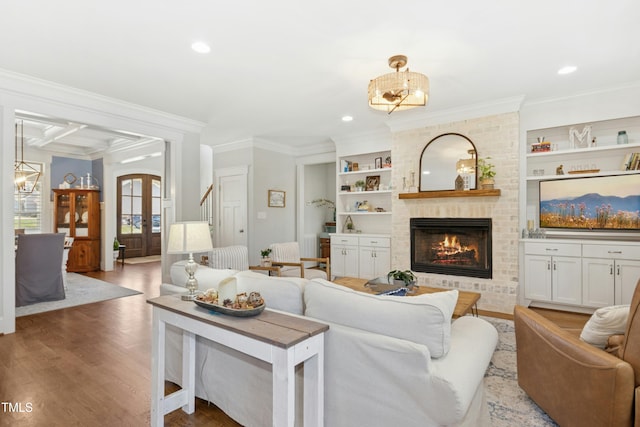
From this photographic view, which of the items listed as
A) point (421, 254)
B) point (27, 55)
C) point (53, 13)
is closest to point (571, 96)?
point (421, 254)

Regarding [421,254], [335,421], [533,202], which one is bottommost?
[335,421]

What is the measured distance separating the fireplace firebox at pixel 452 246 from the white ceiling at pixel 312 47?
5.42 ft

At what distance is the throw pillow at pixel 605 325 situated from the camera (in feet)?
5.67

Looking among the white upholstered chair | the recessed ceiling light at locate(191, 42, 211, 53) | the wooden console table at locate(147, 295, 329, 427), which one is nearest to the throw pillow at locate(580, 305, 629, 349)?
the wooden console table at locate(147, 295, 329, 427)

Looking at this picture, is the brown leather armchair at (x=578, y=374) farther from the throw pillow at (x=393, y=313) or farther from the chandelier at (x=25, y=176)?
the chandelier at (x=25, y=176)

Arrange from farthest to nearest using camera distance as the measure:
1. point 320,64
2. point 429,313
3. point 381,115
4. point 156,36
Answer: point 381,115
point 320,64
point 156,36
point 429,313

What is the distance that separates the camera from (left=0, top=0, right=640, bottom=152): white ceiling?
239 centimetres

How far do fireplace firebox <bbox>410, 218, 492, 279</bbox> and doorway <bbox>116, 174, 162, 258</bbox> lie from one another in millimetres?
7457

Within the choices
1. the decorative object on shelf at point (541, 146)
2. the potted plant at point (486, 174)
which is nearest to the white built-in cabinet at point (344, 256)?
the potted plant at point (486, 174)

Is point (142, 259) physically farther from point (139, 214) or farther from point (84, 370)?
point (84, 370)

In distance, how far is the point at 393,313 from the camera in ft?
4.98

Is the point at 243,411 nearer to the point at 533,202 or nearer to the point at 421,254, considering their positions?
the point at 421,254

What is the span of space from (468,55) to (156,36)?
2724 millimetres

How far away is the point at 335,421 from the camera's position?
1.61 m
